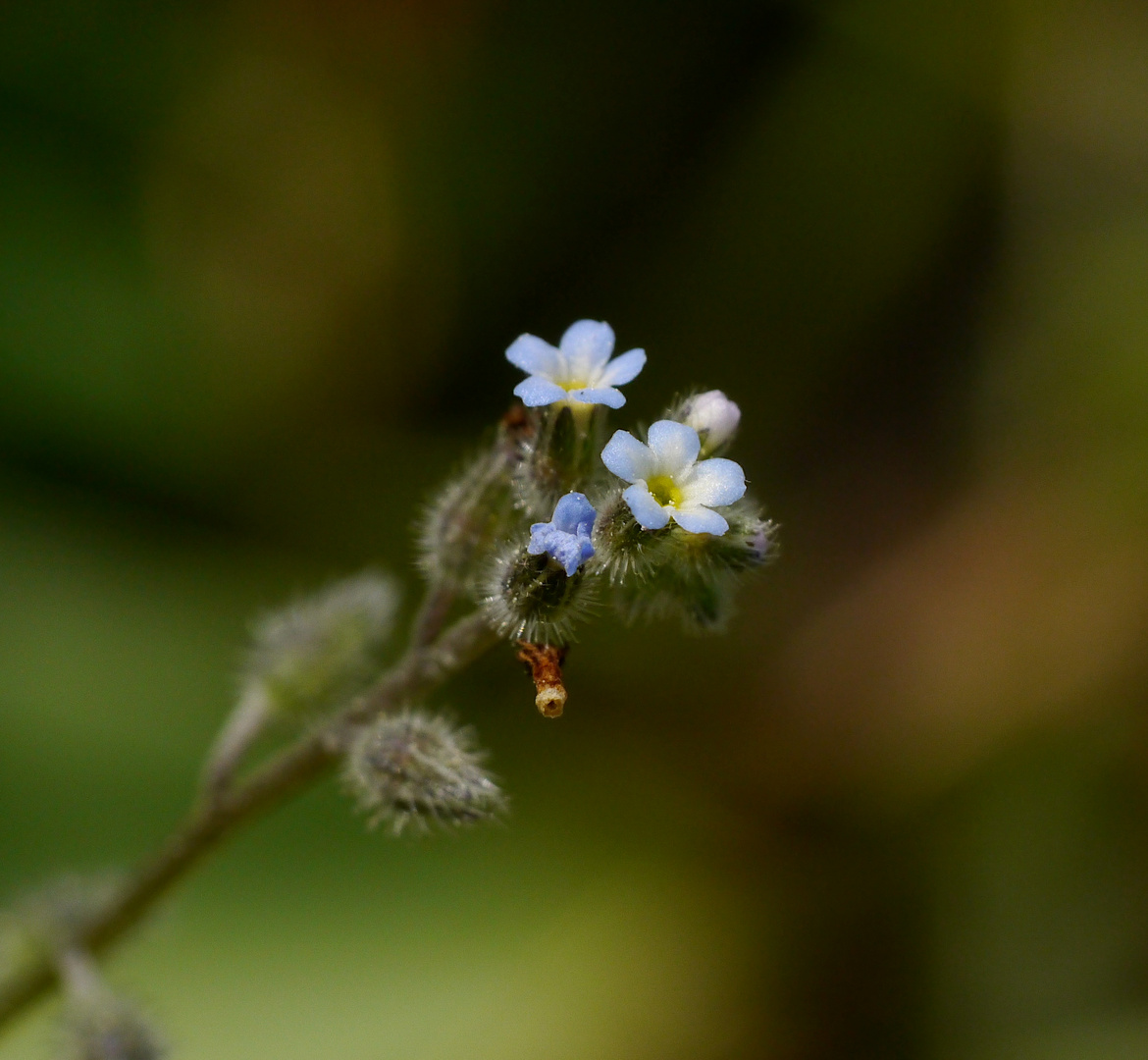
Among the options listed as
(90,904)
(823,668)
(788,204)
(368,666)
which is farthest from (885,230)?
(90,904)

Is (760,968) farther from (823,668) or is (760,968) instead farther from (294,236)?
(294,236)

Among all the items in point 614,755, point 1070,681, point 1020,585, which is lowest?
point 614,755

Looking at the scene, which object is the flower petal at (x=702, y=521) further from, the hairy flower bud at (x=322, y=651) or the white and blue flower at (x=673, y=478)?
the hairy flower bud at (x=322, y=651)

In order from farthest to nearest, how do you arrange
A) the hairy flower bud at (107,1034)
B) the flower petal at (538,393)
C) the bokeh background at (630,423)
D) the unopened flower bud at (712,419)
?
the bokeh background at (630,423) → the hairy flower bud at (107,1034) → the unopened flower bud at (712,419) → the flower petal at (538,393)

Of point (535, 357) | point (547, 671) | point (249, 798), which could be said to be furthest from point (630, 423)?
point (547, 671)

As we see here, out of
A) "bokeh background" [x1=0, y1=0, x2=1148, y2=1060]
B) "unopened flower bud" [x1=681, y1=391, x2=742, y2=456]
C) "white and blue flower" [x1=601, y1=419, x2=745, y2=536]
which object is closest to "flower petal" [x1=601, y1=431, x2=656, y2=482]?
"white and blue flower" [x1=601, y1=419, x2=745, y2=536]

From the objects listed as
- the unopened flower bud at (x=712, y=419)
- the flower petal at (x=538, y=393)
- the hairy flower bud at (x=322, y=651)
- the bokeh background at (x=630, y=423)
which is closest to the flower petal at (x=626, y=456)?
the flower petal at (x=538, y=393)

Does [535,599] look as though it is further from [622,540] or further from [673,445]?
[673,445]
